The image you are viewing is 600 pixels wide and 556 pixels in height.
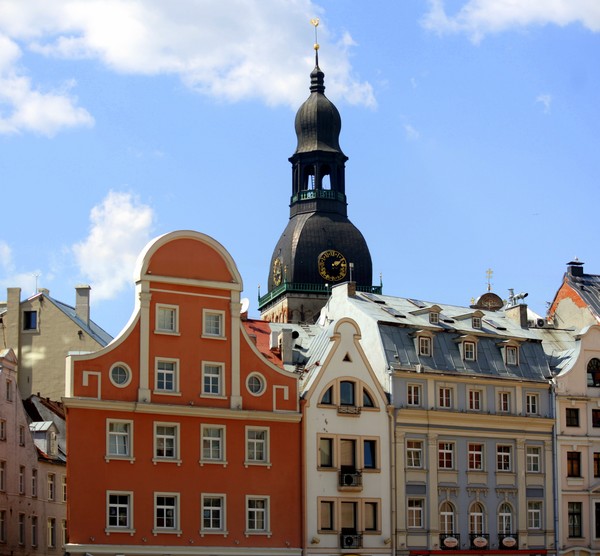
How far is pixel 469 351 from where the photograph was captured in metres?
90.4

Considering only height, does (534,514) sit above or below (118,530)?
above

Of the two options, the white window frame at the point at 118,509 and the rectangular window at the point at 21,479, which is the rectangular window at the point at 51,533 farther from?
the white window frame at the point at 118,509

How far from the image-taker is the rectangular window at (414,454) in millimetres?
85750

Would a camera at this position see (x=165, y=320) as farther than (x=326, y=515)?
No

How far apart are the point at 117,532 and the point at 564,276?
44.1m

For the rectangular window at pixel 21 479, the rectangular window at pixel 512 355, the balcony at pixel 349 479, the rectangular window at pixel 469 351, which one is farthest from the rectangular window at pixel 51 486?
the rectangular window at pixel 512 355

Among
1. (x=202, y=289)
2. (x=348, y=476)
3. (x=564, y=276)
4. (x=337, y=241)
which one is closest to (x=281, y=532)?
(x=348, y=476)

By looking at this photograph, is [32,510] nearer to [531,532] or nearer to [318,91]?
[531,532]

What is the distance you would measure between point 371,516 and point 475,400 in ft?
33.2

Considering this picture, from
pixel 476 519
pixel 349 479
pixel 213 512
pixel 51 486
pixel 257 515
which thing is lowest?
pixel 476 519

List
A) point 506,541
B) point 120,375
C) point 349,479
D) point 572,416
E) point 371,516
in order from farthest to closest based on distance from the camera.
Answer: point 572,416 → point 506,541 → point 371,516 → point 349,479 → point 120,375

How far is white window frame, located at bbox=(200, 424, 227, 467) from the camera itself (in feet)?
259

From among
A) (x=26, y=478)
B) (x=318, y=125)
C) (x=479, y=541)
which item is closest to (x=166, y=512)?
(x=26, y=478)

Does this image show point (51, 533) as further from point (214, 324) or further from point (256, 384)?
point (214, 324)
